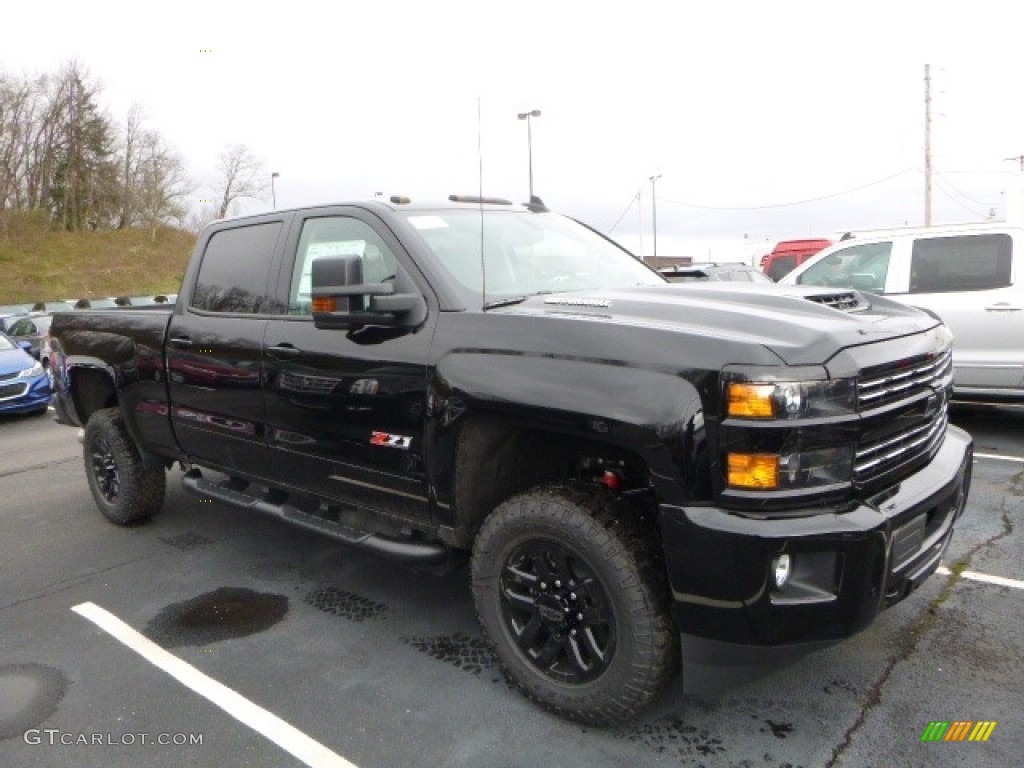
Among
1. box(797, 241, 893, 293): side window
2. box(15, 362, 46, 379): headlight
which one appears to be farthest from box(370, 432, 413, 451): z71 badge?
box(15, 362, 46, 379): headlight

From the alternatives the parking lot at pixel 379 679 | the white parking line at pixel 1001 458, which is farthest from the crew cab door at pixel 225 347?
the white parking line at pixel 1001 458

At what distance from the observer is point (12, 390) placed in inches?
427

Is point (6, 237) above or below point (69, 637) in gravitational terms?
above

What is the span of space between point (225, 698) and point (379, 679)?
0.61m

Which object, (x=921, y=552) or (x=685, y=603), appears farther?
(x=921, y=552)

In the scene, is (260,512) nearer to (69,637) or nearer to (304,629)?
(304,629)

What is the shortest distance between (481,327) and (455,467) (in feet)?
1.79

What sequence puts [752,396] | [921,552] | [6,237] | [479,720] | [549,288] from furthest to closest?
[6,237], [549,288], [479,720], [921,552], [752,396]

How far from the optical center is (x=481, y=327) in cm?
300

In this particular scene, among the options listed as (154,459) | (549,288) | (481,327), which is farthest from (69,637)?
(549,288)

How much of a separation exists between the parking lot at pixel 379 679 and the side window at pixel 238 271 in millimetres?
1535

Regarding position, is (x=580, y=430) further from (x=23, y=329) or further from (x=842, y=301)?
(x=23, y=329)

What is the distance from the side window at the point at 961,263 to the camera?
7.05 metres

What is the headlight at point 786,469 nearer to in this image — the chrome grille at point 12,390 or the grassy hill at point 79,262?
the chrome grille at point 12,390
